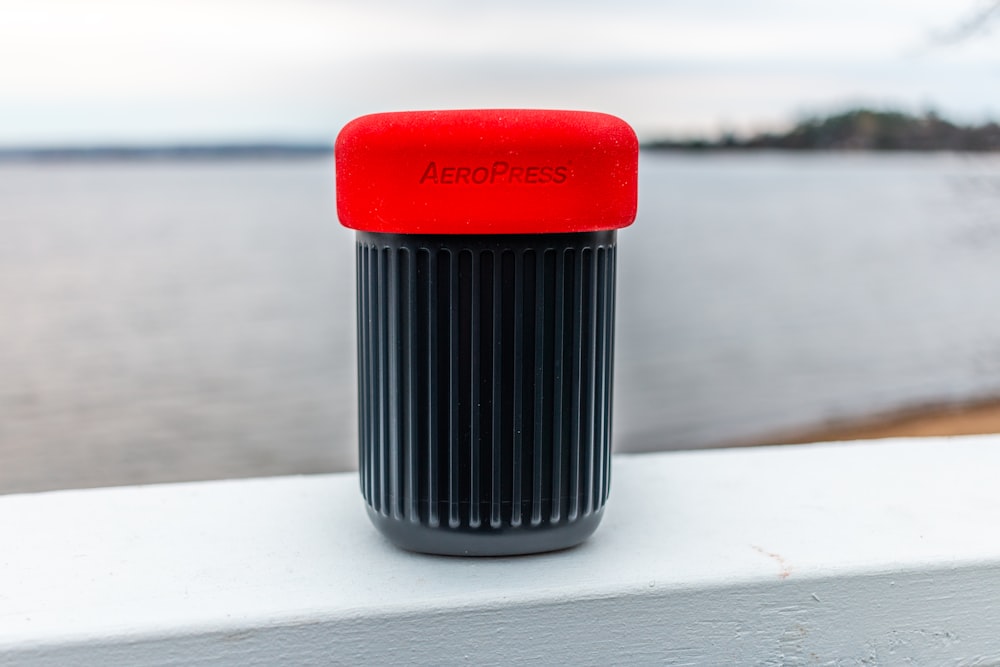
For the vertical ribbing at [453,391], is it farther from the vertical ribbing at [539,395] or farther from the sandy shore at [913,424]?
the sandy shore at [913,424]

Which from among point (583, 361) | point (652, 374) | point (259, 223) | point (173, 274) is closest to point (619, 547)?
point (583, 361)

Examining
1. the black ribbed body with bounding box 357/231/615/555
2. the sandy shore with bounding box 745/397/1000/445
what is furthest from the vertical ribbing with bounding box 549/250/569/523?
the sandy shore with bounding box 745/397/1000/445

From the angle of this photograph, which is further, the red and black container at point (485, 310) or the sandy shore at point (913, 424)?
the sandy shore at point (913, 424)

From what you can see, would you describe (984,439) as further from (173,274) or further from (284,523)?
(173,274)

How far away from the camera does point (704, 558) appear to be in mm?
774

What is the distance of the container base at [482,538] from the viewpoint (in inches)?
29.4

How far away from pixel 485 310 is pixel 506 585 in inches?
8.4

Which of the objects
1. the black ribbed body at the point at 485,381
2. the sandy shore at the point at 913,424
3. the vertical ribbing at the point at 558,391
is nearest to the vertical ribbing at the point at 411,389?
the black ribbed body at the point at 485,381

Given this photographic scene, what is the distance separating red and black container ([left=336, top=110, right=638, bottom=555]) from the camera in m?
0.68

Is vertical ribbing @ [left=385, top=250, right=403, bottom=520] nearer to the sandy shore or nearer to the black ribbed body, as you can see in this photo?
the black ribbed body

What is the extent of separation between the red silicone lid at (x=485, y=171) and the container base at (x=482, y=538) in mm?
237

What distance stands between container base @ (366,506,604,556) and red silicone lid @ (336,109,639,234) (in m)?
0.24

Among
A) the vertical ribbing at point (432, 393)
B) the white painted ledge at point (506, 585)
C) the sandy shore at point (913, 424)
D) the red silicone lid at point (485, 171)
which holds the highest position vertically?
the red silicone lid at point (485, 171)

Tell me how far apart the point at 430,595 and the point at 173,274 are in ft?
34.5
